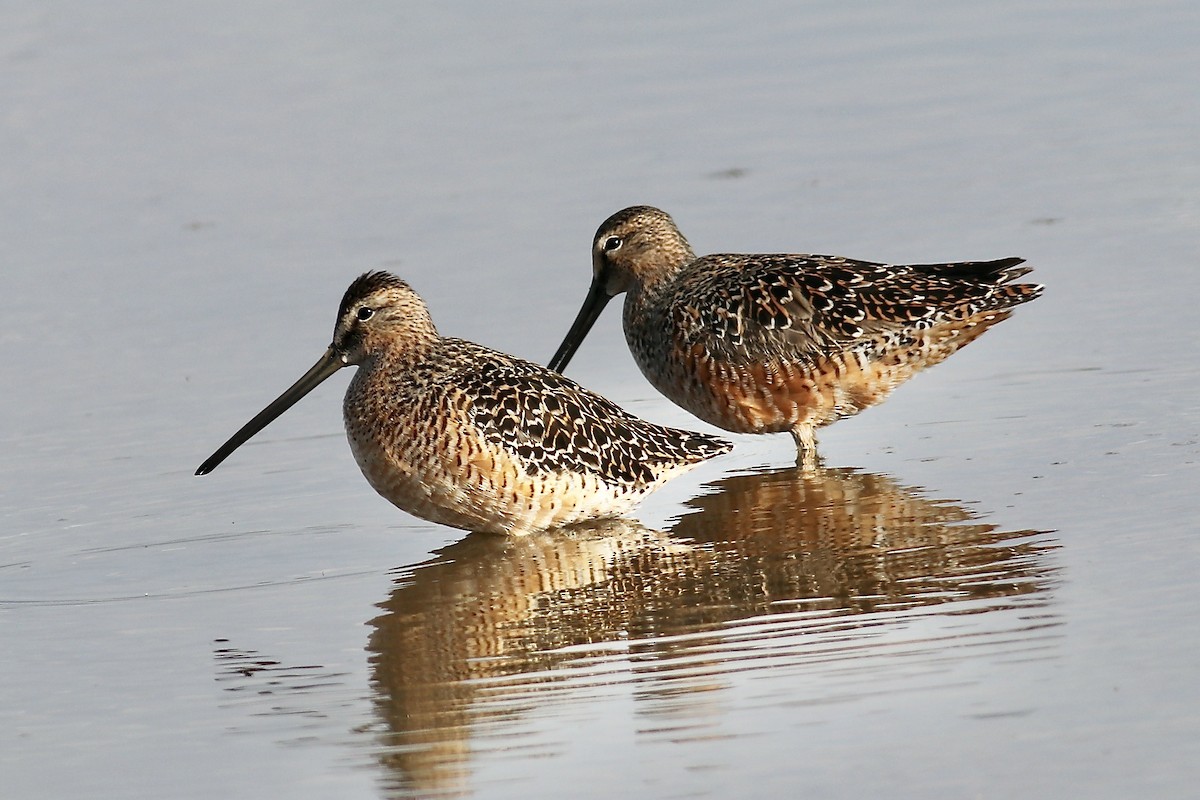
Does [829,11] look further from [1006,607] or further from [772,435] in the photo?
[1006,607]

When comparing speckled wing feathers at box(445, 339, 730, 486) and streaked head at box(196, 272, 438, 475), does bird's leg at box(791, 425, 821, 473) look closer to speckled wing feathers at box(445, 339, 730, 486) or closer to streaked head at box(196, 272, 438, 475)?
speckled wing feathers at box(445, 339, 730, 486)

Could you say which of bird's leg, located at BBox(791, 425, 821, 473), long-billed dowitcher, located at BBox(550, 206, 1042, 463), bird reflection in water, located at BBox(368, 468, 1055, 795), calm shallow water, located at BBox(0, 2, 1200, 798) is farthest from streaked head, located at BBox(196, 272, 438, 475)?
bird's leg, located at BBox(791, 425, 821, 473)

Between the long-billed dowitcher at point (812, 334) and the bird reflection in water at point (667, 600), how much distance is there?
1.47 ft

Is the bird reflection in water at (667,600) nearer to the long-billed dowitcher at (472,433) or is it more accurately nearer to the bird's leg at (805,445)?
the long-billed dowitcher at (472,433)

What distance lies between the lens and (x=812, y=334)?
705 cm

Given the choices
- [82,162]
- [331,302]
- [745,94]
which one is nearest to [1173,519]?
[331,302]

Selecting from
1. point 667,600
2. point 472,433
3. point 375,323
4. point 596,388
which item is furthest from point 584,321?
point 667,600

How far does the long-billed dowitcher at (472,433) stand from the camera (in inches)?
239

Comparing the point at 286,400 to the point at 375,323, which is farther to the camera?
the point at 286,400

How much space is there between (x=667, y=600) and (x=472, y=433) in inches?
40.1

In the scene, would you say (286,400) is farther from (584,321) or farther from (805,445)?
(805,445)

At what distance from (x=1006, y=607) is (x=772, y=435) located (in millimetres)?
2799

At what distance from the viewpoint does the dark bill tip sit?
25.2 feet

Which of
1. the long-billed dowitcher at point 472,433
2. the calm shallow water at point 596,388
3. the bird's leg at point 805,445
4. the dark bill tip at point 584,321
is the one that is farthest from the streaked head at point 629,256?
the long-billed dowitcher at point 472,433
